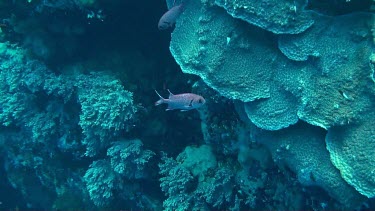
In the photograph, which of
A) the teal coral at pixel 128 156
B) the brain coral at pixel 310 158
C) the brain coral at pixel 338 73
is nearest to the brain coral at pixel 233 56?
the brain coral at pixel 338 73

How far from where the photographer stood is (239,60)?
3.24 meters

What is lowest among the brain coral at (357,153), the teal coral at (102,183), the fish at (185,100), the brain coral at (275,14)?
the brain coral at (357,153)

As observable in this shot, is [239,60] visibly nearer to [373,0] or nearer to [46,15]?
[373,0]

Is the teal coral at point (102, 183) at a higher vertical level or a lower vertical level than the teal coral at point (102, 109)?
lower

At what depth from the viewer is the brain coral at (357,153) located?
8.85 ft

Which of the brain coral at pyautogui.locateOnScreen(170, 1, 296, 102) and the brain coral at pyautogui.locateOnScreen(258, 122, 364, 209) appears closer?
the brain coral at pyautogui.locateOnScreen(258, 122, 364, 209)

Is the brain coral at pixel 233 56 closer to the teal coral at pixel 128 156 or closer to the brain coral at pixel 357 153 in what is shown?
the brain coral at pixel 357 153

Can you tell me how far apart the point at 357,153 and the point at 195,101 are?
5.16ft

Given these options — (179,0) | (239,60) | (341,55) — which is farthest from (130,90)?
(341,55)

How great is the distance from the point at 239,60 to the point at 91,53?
2.37 m

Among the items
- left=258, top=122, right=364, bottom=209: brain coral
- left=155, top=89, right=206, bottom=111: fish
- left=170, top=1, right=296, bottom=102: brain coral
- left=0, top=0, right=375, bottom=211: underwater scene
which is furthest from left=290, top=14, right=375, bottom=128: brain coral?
left=155, top=89, right=206, bottom=111: fish

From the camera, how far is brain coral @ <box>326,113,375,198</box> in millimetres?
2697

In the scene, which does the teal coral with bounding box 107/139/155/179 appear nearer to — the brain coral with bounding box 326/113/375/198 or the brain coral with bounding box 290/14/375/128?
the brain coral with bounding box 290/14/375/128

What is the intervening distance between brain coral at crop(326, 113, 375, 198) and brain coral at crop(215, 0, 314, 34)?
3.41 ft
